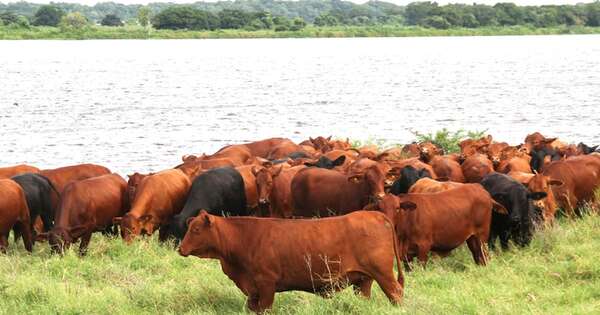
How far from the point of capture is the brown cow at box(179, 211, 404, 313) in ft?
31.3

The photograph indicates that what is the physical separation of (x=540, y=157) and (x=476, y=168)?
124 inches

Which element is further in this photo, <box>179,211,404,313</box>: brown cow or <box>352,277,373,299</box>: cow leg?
<box>352,277,373,299</box>: cow leg

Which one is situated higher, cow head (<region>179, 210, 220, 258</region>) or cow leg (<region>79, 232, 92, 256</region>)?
cow head (<region>179, 210, 220, 258</region>)

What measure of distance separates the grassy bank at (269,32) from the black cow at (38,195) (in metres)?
124

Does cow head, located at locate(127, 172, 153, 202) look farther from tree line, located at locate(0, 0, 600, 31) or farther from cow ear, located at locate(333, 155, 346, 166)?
tree line, located at locate(0, 0, 600, 31)

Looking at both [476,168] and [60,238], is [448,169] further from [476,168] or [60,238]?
[60,238]

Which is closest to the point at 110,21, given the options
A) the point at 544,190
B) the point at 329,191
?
the point at 329,191

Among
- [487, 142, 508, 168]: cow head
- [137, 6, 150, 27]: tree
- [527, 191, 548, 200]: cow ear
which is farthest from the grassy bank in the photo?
[527, 191, 548, 200]: cow ear

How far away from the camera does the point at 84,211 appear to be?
13.6 meters

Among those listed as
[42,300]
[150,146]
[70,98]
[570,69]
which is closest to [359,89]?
[70,98]

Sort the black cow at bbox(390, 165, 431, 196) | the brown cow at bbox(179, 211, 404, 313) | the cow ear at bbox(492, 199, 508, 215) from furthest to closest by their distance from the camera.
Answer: the black cow at bbox(390, 165, 431, 196) < the cow ear at bbox(492, 199, 508, 215) < the brown cow at bbox(179, 211, 404, 313)

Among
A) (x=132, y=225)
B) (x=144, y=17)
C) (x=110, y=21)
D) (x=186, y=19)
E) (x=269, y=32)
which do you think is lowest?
(x=269, y=32)

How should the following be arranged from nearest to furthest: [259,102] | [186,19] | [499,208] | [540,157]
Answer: [499,208] → [540,157] → [259,102] → [186,19]

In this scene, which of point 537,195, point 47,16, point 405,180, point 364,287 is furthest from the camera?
point 47,16
